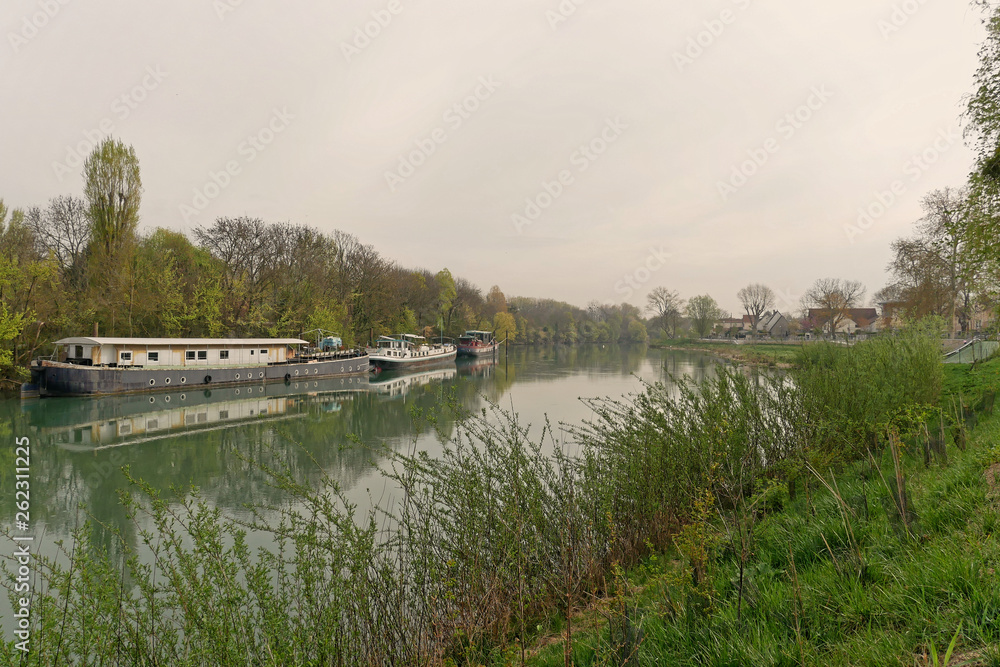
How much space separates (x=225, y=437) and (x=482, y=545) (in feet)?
46.2

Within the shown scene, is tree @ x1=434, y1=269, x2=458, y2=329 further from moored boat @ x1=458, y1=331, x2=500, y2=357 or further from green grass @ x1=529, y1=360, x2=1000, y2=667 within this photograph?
green grass @ x1=529, y1=360, x2=1000, y2=667

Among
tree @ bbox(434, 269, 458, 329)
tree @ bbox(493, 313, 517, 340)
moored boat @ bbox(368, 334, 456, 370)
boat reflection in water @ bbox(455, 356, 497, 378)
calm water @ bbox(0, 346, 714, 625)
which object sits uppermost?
tree @ bbox(434, 269, 458, 329)

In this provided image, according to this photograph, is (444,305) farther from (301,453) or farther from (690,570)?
(690,570)

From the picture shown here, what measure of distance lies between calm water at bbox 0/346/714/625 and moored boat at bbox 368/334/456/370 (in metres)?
9.64

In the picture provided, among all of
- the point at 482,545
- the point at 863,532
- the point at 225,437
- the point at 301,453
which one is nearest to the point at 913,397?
the point at 863,532

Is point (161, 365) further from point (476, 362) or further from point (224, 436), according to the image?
point (476, 362)

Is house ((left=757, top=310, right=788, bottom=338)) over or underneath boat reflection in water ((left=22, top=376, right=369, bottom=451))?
over

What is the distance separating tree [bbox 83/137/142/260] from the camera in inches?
1067

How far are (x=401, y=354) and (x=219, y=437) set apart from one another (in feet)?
85.5

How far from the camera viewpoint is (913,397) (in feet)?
29.6

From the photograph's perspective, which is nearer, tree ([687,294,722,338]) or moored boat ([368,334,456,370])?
moored boat ([368,334,456,370])

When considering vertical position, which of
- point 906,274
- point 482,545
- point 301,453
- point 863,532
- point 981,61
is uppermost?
point 981,61

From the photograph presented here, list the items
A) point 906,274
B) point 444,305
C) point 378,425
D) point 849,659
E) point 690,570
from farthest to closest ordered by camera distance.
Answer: point 444,305, point 906,274, point 378,425, point 690,570, point 849,659

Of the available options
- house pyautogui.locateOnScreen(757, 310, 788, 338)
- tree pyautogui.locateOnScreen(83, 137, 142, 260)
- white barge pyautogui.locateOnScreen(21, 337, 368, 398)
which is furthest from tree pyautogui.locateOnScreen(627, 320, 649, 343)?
tree pyautogui.locateOnScreen(83, 137, 142, 260)
